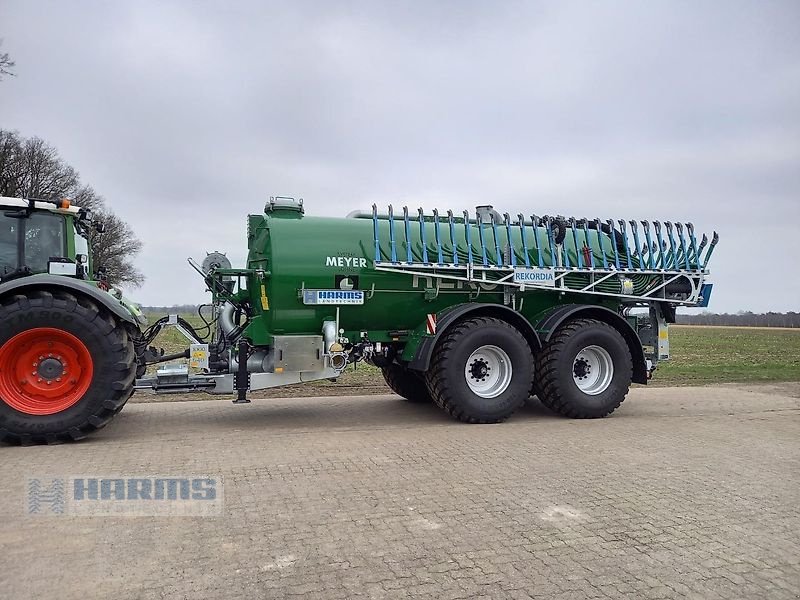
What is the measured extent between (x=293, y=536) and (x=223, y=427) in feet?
12.8

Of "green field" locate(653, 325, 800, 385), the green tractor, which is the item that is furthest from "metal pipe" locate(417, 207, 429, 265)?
"green field" locate(653, 325, 800, 385)

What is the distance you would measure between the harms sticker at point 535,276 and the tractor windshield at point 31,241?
5.76 metres

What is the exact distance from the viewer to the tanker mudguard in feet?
20.9

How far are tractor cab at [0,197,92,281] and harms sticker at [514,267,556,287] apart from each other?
563 centimetres

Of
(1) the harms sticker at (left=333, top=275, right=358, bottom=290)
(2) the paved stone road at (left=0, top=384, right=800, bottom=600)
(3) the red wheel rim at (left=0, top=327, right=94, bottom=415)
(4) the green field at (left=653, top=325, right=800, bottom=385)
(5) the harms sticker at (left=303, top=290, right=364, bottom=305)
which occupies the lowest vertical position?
(4) the green field at (left=653, top=325, right=800, bottom=385)

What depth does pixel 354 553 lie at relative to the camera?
3.83m

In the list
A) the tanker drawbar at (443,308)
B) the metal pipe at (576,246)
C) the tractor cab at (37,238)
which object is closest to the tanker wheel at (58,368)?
the tractor cab at (37,238)

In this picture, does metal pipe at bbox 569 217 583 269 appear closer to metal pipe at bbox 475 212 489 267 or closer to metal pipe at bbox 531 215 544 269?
metal pipe at bbox 531 215 544 269

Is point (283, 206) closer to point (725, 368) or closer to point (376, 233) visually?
point (376, 233)

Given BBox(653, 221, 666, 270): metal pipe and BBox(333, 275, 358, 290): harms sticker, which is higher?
BBox(653, 221, 666, 270): metal pipe

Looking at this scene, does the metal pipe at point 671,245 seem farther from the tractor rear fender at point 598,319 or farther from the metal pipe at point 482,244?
the metal pipe at point 482,244

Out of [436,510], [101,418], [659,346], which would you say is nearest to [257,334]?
[101,418]

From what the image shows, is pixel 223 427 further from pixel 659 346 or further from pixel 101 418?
pixel 659 346

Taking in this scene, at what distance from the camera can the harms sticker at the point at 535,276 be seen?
8.66 meters
